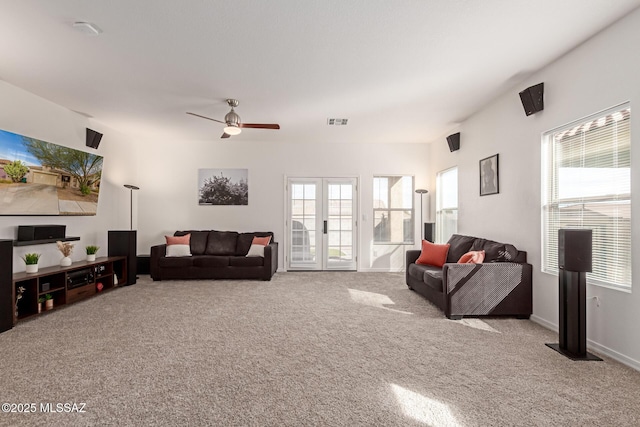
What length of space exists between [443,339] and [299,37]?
321cm

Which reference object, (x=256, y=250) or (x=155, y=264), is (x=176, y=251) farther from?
(x=256, y=250)

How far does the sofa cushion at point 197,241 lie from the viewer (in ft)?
22.9

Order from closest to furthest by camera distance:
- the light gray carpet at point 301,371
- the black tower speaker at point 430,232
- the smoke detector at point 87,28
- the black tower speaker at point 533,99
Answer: the light gray carpet at point 301,371, the smoke detector at point 87,28, the black tower speaker at point 533,99, the black tower speaker at point 430,232

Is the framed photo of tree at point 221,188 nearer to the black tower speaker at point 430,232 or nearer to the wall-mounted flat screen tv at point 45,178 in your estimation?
the wall-mounted flat screen tv at point 45,178

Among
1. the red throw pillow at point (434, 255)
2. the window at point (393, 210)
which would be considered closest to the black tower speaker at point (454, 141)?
the window at point (393, 210)

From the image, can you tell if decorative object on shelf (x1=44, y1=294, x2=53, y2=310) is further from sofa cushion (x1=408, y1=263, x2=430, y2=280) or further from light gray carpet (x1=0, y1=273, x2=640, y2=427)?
sofa cushion (x1=408, y1=263, x2=430, y2=280)

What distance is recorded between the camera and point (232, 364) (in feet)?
9.16

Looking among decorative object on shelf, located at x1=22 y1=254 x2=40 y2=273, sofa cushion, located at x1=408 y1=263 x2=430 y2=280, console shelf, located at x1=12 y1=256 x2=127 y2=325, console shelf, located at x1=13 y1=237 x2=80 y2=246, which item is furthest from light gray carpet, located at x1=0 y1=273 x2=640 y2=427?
console shelf, located at x1=13 y1=237 x2=80 y2=246

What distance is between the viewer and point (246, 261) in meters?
6.49

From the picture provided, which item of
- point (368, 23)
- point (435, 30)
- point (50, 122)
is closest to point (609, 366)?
point (435, 30)

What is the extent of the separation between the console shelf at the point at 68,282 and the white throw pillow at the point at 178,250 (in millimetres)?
794

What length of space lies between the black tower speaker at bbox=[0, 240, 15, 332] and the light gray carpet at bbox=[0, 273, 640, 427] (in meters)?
0.13

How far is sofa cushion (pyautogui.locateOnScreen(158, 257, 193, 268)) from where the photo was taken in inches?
253

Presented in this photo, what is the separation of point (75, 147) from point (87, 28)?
10.7ft
